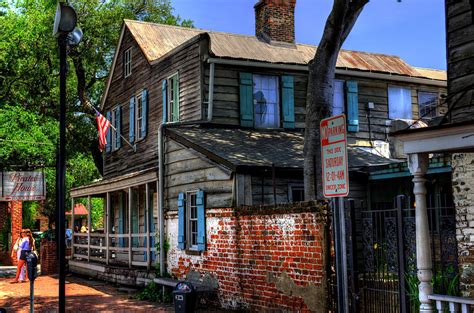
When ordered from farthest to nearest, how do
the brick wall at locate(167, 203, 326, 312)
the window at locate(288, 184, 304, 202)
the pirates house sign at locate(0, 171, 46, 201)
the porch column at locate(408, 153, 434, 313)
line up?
the pirates house sign at locate(0, 171, 46, 201) < the window at locate(288, 184, 304, 202) < the brick wall at locate(167, 203, 326, 312) < the porch column at locate(408, 153, 434, 313)

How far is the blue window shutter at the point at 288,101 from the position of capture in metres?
18.5

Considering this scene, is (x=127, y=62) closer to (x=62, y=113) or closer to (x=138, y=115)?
(x=138, y=115)

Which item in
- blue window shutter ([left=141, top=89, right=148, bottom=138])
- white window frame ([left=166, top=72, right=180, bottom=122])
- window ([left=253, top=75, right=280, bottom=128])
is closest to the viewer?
window ([left=253, top=75, right=280, bottom=128])

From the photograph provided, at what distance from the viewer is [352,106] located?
19.5 m

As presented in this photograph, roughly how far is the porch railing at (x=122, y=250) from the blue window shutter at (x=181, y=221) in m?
1.64

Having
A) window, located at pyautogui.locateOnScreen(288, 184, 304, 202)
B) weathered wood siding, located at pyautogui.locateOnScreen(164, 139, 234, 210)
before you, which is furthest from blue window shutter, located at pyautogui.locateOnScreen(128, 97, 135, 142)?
window, located at pyautogui.locateOnScreen(288, 184, 304, 202)

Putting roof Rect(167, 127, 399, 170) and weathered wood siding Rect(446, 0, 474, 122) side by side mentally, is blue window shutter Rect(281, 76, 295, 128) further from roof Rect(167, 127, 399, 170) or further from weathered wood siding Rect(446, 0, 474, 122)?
weathered wood siding Rect(446, 0, 474, 122)

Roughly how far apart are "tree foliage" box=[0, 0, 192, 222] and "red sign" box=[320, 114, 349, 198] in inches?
927

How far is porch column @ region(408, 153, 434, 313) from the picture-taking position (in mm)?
6934

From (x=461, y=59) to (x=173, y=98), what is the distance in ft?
38.6

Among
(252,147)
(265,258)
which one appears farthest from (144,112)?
(265,258)

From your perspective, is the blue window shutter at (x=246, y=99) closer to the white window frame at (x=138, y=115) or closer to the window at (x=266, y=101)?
the window at (x=266, y=101)

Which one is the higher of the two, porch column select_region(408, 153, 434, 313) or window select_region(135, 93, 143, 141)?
window select_region(135, 93, 143, 141)

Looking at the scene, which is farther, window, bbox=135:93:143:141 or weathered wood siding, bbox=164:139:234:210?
window, bbox=135:93:143:141
